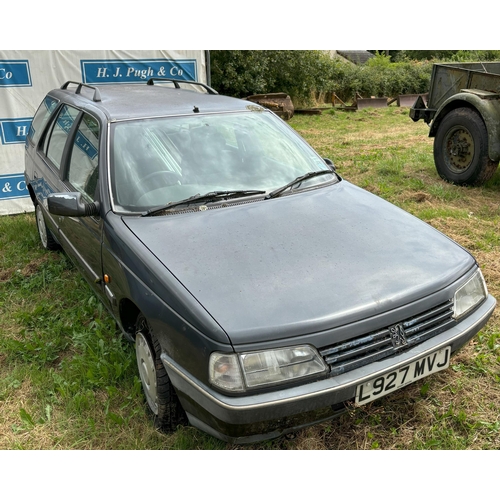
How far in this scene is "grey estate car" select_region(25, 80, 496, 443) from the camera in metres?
2.00

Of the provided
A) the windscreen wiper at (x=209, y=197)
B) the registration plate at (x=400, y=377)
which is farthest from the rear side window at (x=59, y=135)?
the registration plate at (x=400, y=377)

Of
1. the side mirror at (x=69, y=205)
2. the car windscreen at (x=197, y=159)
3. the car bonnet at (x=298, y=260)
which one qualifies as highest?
the car windscreen at (x=197, y=159)

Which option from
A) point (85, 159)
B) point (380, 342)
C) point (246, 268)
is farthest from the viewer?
point (85, 159)

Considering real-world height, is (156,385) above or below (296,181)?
below

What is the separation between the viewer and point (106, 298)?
9.95 feet

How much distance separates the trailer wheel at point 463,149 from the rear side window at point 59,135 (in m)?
4.92

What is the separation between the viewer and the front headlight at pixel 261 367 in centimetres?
195

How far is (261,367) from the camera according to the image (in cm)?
197

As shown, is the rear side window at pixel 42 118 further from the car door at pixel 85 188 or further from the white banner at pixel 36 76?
the white banner at pixel 36 76

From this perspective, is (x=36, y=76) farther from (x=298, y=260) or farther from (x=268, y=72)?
(x=268, y=72)

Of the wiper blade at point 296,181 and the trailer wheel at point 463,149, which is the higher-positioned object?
the wiper blade at point 296,181

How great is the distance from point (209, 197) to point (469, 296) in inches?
60.0

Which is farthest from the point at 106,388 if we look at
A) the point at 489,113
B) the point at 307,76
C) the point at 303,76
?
the point at 307,76

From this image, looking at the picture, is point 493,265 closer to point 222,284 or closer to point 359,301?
point 359,301
